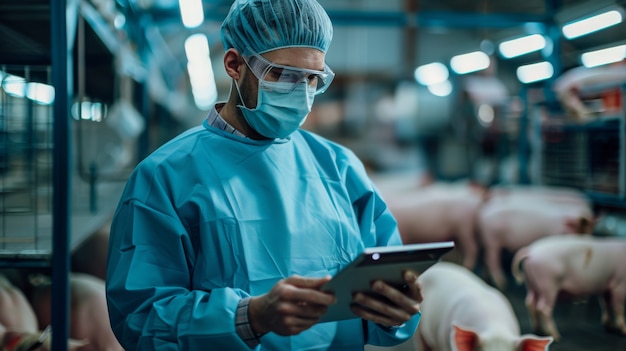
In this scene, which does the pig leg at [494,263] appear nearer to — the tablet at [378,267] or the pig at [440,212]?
the pig at [440,212]

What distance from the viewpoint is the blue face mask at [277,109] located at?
3.66 feet

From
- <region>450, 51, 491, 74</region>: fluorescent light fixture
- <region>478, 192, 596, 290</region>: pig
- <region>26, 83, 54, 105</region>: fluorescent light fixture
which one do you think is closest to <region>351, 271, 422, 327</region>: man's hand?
<region>26, 83, 54, 105</region>: fluorescent light fixture

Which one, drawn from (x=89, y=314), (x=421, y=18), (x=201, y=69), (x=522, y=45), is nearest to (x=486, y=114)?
(x=522, y=45)

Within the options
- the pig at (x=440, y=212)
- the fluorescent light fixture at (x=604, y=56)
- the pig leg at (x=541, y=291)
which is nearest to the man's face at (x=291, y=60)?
the fluorescent light fixture at (x=604, y=56)

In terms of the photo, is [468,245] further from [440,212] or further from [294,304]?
[294,304]

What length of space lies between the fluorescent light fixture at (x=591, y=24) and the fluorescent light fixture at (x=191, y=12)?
161cm

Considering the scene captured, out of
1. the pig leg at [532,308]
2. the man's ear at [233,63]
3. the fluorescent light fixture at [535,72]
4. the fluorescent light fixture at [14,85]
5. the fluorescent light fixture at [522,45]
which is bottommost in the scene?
the pig leg at [532,308]

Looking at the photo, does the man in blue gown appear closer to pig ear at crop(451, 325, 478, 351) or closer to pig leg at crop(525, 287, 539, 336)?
pig ear at crop(451, 325, 478, 351)

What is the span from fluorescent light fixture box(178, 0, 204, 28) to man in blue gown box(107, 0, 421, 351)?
0.91 metres

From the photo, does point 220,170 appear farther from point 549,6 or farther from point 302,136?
point 549,6

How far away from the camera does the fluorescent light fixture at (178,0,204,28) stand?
6.58ft

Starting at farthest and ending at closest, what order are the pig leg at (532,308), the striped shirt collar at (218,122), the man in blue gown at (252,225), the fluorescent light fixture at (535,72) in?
1. the fluorescent light fixture at (535,72)
2. the pig leg at (532,308)
3. the striped shirt collar at (218,122)
4. the man in blue gown at (252,225)

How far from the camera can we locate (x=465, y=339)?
1.84 m

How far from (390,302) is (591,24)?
1.93 metres
